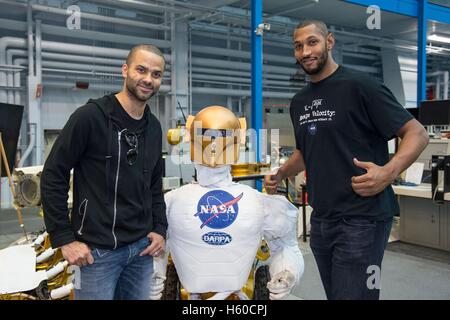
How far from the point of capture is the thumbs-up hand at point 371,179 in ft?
4.75

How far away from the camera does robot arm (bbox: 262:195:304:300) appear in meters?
1.81

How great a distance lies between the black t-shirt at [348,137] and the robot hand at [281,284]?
322mm

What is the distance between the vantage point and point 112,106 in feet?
5.22

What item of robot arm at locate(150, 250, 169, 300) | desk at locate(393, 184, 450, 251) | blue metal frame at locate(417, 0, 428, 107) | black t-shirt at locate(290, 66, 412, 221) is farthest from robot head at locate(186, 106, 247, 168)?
blue metal frame at locate(417, 0, 428, 107)

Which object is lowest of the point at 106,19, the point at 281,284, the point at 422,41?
the point at 281,284

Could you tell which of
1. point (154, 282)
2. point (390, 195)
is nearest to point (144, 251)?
point (154, 282)

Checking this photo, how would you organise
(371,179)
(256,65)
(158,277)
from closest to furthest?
(371,179), (158,277), (256,65)

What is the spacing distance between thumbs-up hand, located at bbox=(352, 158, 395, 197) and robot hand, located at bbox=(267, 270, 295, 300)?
0.54m

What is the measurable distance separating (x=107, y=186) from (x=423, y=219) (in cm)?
451

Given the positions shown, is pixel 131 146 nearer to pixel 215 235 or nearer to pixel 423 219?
pixel 215 235

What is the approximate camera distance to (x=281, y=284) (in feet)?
5.93
